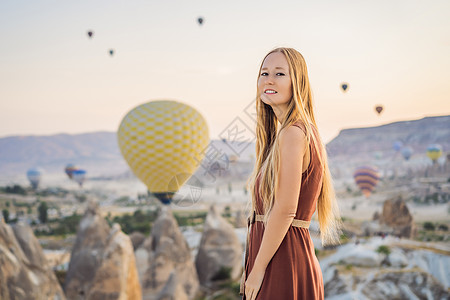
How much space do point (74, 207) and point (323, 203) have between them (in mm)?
28405

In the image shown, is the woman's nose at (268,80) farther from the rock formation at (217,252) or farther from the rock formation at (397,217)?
the rock formation at (397,217)

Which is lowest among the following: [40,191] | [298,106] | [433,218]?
[433,218]

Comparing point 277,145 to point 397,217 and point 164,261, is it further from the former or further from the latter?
point 397,217

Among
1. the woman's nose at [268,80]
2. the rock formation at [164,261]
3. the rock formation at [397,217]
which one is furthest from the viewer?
the rock formation at [397,217]

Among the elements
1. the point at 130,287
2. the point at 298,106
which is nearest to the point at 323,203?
the point at 298,106

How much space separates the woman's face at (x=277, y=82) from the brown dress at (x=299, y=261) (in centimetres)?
10

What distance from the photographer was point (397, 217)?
16016mm

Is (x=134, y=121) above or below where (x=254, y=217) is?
above

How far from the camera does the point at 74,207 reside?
27.6 m

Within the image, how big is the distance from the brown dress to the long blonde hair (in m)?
0.05

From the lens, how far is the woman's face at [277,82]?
3.55ft

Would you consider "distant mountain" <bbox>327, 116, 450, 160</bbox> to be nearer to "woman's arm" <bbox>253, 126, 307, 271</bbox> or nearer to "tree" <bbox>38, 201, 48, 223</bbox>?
"tree" <bbox>38, 201, 48, 223</bbox>

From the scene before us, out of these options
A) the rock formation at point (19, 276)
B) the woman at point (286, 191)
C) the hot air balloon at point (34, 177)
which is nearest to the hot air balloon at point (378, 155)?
the hot air balloon at point (34, 177)

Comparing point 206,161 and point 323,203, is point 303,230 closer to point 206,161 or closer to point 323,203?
point 323,203
